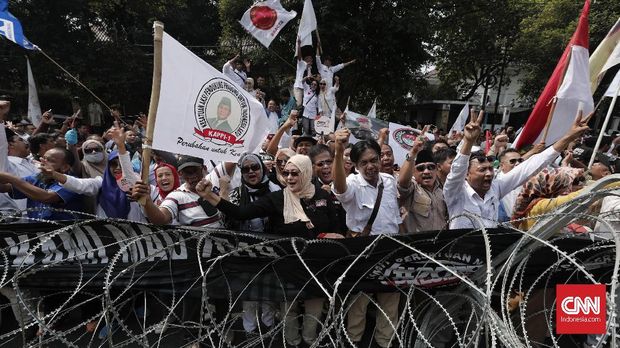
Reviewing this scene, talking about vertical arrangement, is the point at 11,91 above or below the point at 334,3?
below

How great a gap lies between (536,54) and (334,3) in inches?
693

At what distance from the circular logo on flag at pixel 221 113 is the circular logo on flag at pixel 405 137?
11.6 feet

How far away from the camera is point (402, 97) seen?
20.9m

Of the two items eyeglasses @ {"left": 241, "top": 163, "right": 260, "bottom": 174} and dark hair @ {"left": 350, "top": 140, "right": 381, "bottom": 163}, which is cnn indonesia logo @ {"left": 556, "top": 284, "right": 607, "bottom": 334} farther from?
eyeglasses @ {"left": 241, "top": 163, "right": 260, "bottom": 174}

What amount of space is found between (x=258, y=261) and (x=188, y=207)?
2.79ft

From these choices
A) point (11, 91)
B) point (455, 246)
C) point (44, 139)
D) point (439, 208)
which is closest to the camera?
point (455, 246)

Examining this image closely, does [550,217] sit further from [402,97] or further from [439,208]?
[402,97]

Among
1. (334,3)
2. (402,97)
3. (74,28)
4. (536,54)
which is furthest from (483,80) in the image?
(74,28)

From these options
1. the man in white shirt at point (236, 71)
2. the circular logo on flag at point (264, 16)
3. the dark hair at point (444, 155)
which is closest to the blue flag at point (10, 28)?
the dark hair at point (444, 155)

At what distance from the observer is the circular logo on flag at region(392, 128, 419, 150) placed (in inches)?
256

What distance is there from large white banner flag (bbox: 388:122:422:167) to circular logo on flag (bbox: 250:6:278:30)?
503 centimetres

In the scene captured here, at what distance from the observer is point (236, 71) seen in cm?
1118

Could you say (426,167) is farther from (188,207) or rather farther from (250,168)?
(188,207)

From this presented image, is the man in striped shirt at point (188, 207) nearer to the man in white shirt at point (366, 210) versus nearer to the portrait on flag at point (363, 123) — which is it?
the man in white shirt at point (366, 210)
